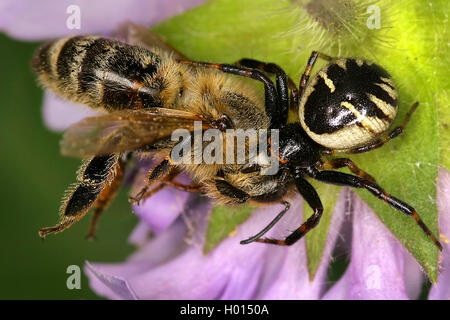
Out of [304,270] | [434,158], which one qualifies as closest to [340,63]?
[434,158]

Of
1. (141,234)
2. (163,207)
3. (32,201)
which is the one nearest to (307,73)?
(163,207)

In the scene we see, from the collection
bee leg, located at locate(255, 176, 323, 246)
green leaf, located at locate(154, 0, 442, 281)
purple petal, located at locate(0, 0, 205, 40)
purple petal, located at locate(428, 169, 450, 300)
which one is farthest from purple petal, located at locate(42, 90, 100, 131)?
purple petal, located at locate(428, 169, 450, 300)

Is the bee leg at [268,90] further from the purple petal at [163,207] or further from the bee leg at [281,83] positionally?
the purple petal at [163,207]

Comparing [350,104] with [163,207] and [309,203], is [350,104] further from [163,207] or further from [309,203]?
[163,207]

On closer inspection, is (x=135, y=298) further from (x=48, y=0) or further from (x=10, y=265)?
(x=10, y=265)

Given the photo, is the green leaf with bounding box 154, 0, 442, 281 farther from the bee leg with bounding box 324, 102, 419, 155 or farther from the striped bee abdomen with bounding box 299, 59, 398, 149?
the striped bee abdomen with bounding box 299, 59, 398, 149

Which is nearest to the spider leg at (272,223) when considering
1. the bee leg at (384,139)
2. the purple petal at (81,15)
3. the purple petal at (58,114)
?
the bee leg at (384,139)
